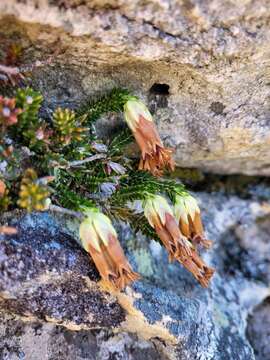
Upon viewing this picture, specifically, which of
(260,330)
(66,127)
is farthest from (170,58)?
(260,330)

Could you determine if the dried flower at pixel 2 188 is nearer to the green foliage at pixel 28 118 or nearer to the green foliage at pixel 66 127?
the green foliage at pixel 28 118

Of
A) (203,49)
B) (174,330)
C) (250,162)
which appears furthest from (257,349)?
(203,49)

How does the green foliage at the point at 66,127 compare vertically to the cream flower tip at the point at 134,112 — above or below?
below

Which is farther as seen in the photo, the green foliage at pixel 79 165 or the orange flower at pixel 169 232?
the orange flower at pixel 169 232

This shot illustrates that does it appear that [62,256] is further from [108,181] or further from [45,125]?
[45,125]

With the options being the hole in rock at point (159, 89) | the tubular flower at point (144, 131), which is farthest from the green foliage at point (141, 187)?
the hole in rock at point (159, 89)

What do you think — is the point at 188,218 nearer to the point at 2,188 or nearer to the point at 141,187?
the point at 141,187
